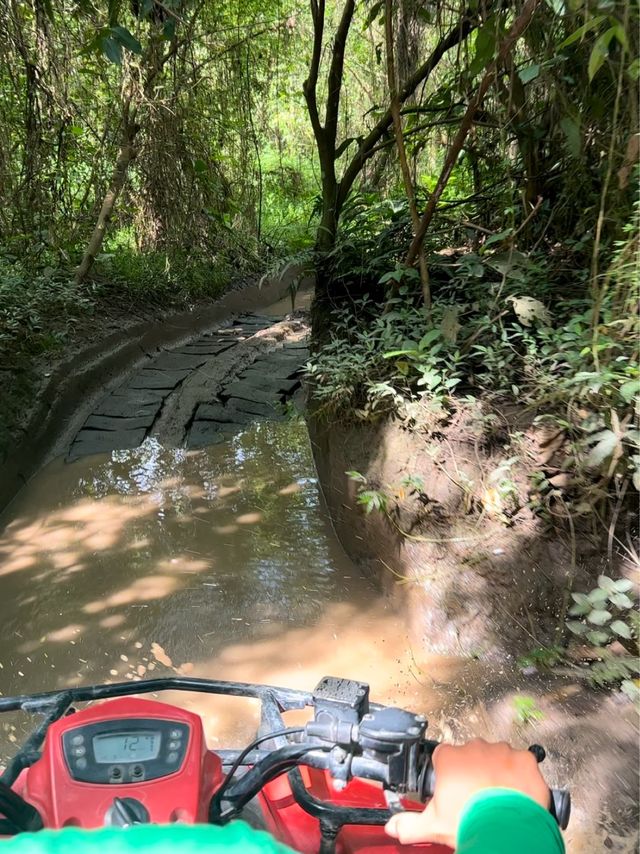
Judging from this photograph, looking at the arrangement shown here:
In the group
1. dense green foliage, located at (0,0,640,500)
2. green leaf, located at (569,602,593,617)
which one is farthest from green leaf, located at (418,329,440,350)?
green leaf, located at (569,602,593,617)

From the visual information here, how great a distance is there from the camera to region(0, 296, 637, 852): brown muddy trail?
6.76 feet

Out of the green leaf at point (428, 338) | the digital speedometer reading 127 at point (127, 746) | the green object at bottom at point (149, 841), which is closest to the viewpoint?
the green object at bottom at point (149, 841)

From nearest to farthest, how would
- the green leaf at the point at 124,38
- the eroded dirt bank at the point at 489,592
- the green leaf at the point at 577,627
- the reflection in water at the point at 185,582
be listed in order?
the eroded dirt bank at the point at 489,592 → the green leaf at the point at 577,627 → the green leaf at the point at 124,38 → the reflection in water at the point at 185,582

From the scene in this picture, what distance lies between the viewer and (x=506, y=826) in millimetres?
775

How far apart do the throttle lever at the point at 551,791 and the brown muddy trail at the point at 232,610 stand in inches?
41.4

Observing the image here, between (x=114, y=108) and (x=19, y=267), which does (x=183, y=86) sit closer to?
(x=114, y=108)

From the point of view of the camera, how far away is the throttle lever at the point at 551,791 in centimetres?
86

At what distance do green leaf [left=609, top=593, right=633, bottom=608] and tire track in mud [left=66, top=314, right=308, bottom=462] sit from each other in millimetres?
3669

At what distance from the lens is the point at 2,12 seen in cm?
486

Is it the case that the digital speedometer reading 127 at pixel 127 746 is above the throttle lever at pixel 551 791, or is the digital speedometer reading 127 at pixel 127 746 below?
below

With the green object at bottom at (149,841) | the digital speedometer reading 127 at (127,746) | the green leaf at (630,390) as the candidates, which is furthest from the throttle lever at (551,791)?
the green leaf at (630,390)

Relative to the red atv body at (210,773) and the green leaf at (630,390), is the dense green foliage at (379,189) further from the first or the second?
the red atv body at (210,773)

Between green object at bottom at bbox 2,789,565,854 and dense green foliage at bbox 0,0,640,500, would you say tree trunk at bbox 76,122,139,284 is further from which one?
green object at bottom at bbox 2,789,565,854

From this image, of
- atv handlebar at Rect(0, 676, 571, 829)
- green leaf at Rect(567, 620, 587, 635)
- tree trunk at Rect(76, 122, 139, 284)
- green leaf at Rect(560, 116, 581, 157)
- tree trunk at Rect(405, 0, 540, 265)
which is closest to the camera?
atv handlebar at Rect(0, 676, 571, 829)
